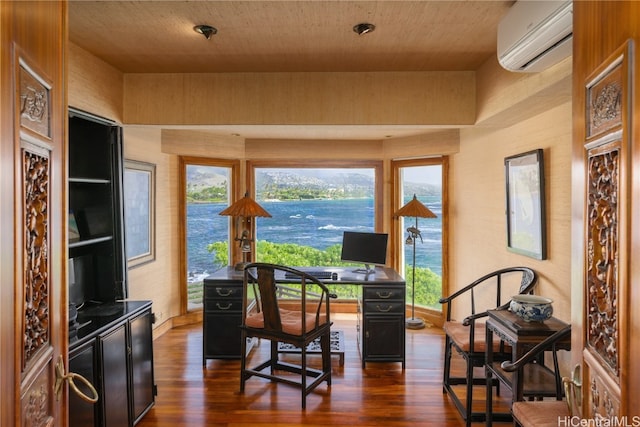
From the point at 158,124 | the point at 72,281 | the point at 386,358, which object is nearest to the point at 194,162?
the point at 158,124

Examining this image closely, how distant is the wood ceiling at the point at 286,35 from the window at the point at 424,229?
163cm

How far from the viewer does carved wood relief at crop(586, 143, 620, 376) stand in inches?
39.0

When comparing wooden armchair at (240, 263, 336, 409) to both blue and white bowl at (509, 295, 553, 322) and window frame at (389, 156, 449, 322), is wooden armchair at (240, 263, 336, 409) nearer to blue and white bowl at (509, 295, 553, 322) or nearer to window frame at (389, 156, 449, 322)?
blue and white bowl at (509, 295, 553, 322)

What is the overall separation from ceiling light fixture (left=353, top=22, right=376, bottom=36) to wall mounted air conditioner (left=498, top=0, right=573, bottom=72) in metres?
0.74

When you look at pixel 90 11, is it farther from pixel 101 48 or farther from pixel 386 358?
pixel 386 358

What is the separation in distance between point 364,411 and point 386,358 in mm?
768

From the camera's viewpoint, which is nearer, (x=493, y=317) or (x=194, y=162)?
(x=493, y=317)

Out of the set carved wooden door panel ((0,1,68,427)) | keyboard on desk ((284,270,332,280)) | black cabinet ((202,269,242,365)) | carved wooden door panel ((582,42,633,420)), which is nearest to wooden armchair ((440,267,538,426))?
keyboard on desk ((284,270,332,280))

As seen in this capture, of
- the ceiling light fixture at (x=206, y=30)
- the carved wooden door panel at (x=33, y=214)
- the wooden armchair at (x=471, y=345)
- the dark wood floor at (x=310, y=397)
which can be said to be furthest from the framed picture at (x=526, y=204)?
the carved wooden door panel at (x=33, y=214)

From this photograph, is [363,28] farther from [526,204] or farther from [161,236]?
[161,236]

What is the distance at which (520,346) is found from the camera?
7.27ft

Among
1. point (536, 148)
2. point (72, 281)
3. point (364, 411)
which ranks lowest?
point (364, 411)

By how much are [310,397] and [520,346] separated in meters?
1.58

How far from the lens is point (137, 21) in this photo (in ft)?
8.28
